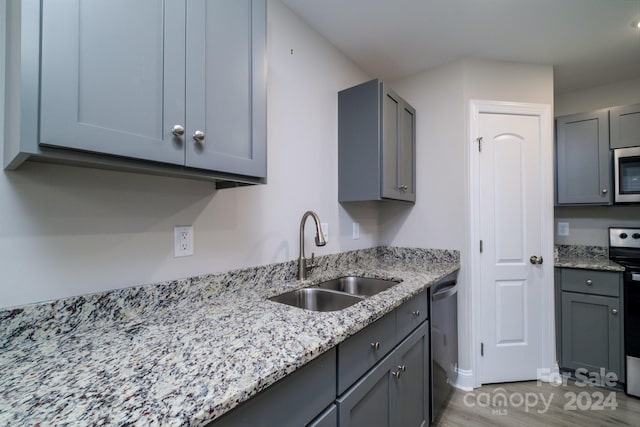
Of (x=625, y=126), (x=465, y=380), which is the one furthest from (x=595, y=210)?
(x=465, y=380)

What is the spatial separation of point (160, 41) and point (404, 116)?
6.02ft

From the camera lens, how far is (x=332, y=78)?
205 centimetres

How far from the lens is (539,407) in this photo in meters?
1.93

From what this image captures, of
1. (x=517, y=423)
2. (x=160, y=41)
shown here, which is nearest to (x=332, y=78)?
(x=160, y=41)

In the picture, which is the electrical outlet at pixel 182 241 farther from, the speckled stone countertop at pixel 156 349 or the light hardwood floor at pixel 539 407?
the light hardwood floor at pixel 539 407

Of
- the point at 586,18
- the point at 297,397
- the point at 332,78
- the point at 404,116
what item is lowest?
the point at 297,397

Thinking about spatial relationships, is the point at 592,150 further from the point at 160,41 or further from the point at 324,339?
the point at 160,41

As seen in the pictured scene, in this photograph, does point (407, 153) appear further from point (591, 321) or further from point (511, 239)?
point (591, 321)

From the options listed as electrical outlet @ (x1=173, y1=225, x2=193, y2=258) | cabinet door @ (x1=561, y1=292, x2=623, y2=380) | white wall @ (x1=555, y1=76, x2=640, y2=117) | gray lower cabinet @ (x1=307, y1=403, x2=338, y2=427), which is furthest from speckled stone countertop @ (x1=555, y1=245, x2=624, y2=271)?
electrical outlet @ (x1=173, y1=225, x2=193, y2=258)

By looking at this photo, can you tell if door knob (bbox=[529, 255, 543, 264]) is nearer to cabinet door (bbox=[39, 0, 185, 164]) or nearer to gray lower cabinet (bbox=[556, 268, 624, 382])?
gray lower cabinet (bbox=[556, 268, 624, 382])

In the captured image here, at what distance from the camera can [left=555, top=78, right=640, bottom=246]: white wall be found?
2566 millimetres

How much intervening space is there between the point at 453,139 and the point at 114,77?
224 centimetres

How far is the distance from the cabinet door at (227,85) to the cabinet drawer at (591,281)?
2657 mm

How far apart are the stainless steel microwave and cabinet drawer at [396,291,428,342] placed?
209 cm
